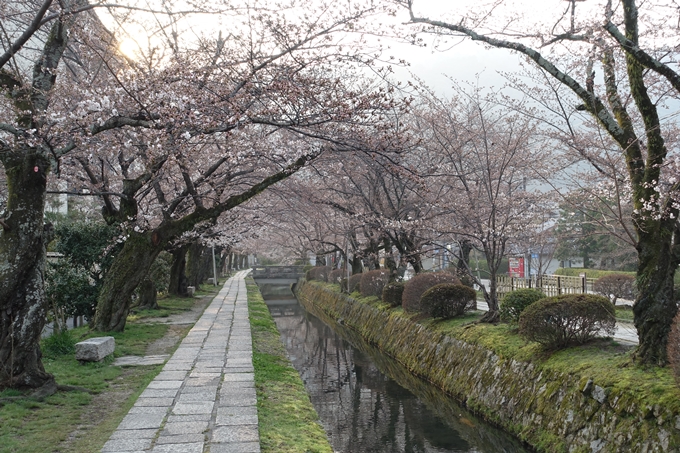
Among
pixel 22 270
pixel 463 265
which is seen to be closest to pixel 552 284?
pixel 463 265

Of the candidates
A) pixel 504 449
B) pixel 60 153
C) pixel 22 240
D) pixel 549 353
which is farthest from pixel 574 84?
pixel 22 240

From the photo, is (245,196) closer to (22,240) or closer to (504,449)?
(22,240)

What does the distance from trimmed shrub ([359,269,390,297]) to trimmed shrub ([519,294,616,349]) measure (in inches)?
442

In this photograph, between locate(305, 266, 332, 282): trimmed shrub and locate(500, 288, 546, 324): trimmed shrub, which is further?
locate(305, 266, 332, 282): trimmed shrub

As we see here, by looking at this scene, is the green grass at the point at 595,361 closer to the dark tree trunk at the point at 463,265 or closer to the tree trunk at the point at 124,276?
the dark tree trunk at the point at 463,265

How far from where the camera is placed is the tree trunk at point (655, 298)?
639 cm

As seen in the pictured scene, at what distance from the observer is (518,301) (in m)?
10.1

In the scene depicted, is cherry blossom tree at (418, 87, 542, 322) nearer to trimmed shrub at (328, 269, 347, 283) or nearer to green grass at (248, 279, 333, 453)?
green grass at (248, 279, 333, 453)

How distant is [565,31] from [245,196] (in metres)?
6.48

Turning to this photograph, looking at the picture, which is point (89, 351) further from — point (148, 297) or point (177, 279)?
point (177, 279)

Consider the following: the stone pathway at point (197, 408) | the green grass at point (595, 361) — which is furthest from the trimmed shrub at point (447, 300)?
the stone pathway at point (197, 408)

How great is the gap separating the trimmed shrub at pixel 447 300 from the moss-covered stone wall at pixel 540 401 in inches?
21.2

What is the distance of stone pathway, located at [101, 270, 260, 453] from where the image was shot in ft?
17.7

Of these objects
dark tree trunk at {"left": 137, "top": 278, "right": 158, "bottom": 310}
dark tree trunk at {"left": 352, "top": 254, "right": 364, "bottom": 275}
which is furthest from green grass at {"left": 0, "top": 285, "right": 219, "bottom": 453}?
dark tree trunk at {"left": 352, "top": 254, "right": 364, "bottom": 275}
